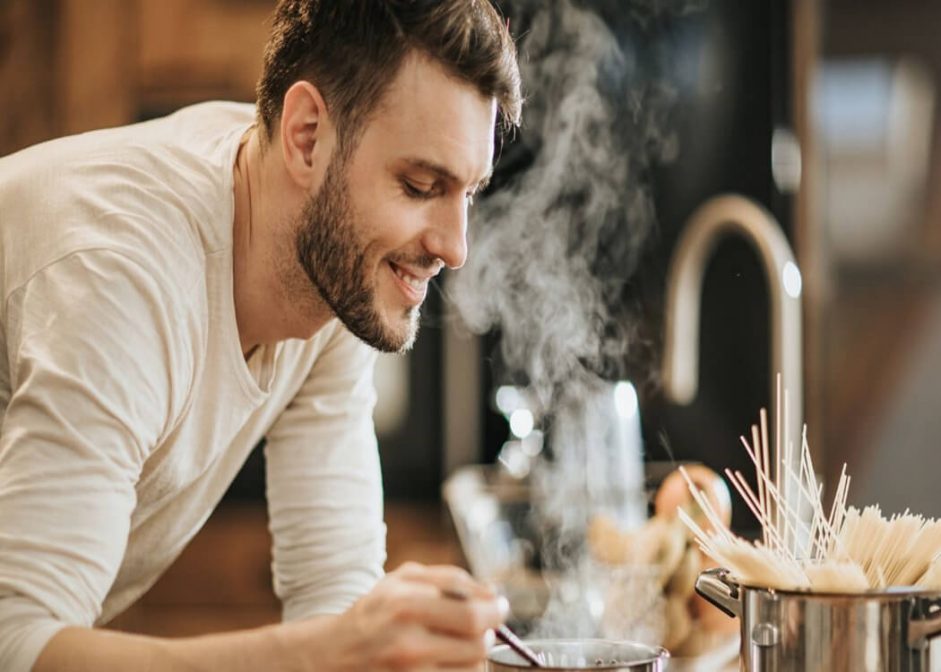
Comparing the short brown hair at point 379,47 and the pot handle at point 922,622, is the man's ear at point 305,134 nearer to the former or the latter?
the short brown hair at point 379,47

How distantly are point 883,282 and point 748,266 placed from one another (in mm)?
473

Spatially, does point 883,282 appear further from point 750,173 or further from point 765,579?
point 765,579

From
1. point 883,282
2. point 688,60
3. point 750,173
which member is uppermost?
point 688,60

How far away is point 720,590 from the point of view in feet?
3.26

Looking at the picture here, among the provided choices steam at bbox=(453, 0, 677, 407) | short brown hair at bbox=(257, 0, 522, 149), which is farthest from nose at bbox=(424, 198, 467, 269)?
steam at bbox=(453, 0, 677, 407)

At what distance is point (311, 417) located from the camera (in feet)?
5.19

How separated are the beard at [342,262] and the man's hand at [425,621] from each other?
504mm

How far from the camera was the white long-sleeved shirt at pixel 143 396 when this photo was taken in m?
1.07

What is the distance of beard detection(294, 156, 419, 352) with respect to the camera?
1.36 meters

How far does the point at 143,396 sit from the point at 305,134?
1.23ft

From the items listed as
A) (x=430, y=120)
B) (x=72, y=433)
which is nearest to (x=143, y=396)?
(x=72, y=433)

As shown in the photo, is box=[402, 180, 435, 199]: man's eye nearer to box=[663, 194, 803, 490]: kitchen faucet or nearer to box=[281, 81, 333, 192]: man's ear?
box=[281, 81, 333, 192]: man's ear

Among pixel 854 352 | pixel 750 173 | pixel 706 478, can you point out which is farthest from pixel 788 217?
pixel 706 478

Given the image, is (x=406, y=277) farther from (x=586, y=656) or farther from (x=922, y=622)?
(x=922, y=622)
